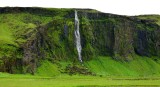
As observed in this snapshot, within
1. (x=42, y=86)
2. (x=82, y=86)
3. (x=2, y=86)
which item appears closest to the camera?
(x=2, y=86)

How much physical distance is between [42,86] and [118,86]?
2486 centimetres

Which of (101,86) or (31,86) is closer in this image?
(31,86)

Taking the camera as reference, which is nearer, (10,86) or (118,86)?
(10,86)

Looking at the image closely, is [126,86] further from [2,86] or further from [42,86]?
[2,86]

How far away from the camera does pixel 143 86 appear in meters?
122

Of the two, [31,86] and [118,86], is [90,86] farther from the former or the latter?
[31,86]

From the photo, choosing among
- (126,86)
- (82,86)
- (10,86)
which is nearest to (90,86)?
(82,86)

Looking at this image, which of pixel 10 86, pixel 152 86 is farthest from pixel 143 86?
pixel 10 86

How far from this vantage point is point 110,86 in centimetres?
12138

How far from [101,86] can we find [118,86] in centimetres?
509

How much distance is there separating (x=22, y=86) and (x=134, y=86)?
1389 inches

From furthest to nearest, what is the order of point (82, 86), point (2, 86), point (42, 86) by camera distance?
point (82, 86)
point (42, 86)
point (2, 86)

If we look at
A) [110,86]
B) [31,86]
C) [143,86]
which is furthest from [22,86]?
[143,86]

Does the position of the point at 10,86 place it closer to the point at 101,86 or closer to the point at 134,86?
the point at 101,86
